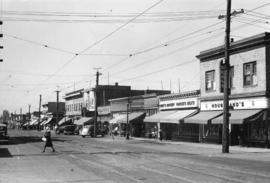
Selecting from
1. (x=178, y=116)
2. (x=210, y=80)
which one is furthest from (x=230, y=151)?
(x=178, y=116)

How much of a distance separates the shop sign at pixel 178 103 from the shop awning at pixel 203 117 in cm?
239

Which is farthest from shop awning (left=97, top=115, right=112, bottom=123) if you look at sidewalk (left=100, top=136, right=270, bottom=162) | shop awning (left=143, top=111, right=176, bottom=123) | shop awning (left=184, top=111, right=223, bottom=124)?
sidewalk (left=100, top=136, right=270, bottom=162)

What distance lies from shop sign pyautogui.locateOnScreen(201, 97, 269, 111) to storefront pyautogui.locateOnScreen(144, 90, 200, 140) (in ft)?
9.17

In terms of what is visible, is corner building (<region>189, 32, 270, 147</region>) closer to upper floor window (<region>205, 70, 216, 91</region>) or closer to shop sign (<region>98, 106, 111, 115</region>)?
upper floor window (<region>205, 70, 216, 91</region>)

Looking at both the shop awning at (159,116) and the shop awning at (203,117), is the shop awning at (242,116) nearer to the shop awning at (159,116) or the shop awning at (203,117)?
the shop awning at (203,117)

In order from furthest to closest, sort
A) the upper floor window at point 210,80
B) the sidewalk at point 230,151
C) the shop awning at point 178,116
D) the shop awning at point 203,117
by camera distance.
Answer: the shop awning at point 178,116 → the upper floor window at point 210,80 → the shop awning at point 203,117 → the sidewalk at point 230,151

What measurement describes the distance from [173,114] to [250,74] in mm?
13075

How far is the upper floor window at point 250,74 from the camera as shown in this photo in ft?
106

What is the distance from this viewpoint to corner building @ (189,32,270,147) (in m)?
31.0

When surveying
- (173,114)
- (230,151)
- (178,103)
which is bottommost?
(230,151)

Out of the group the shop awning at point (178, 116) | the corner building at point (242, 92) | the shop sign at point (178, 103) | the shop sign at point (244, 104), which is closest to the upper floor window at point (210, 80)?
the corner building at point (242, 92)

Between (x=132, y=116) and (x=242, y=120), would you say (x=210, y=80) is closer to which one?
(x=242, y=120)

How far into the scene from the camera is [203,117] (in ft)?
121

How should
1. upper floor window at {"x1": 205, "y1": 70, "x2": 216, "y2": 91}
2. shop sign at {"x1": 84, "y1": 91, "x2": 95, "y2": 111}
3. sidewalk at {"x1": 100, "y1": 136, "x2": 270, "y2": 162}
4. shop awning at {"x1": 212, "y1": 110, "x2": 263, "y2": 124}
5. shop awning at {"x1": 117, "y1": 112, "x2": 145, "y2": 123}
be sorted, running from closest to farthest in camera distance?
sidewalk at {"x1": 100, "y1": 136, "x2": 270, "y2": 162} < shop awning at {"x1": 212, "y1": 110, "x2": 263, "y2": 124} < upper floor window at {"x1": 205, "y1": 70, "x2": 216, "y2": 91} < shop awning at {"x1": 117, "y1": 112, "x2": 145, "y2": 123} < shop sign at {"x1": 84, "y1": 91, "x2": 95, "y2": 111}
